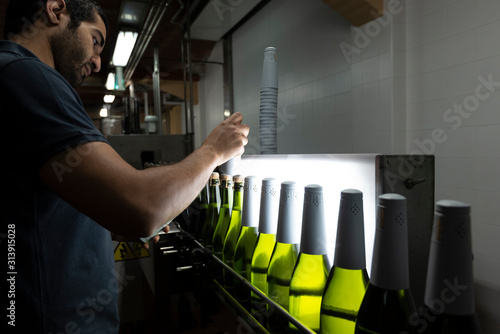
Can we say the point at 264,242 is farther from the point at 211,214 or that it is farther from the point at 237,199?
the point at 211,214

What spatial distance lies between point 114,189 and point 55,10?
537 millimetres

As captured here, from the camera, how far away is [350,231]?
18.7 inches

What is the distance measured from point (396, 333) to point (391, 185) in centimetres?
21

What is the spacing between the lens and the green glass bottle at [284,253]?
0.61 meters

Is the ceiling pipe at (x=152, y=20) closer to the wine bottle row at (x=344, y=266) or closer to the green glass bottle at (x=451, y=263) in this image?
the wine bottle row at (x=344, y=266)

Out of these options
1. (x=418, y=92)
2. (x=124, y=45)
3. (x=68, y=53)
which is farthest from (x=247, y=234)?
(x=124, y=45)

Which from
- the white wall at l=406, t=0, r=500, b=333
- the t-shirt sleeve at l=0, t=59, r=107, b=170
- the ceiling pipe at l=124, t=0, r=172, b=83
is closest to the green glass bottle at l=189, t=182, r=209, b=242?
the t-shirt sleeve at l=0, t=59, r=107, b=170

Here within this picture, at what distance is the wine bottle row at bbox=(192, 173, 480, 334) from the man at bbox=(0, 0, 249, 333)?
0.20m

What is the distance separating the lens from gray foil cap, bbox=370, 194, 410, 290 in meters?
0.40

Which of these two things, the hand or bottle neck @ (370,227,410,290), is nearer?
bottle neck @ (370,227,410,290)

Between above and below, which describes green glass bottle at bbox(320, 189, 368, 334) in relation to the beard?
below

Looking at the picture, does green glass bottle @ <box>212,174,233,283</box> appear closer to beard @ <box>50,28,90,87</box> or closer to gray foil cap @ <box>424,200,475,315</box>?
beard @ <box>50,28,90,87</box>

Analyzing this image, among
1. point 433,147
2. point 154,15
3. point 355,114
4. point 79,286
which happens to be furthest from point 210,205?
point 154,15

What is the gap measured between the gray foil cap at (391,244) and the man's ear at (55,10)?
0.84 metres
